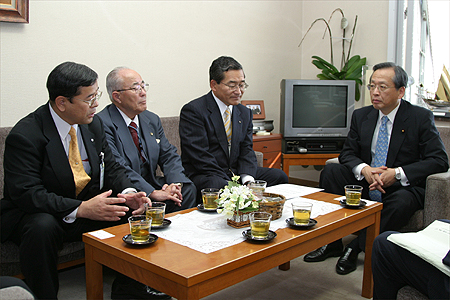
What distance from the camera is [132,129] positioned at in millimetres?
2768

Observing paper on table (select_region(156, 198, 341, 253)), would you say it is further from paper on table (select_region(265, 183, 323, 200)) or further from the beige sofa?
the beige sofa

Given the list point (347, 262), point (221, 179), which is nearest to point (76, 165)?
point (221, 179)

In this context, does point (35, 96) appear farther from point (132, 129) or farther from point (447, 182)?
point (447, 182)

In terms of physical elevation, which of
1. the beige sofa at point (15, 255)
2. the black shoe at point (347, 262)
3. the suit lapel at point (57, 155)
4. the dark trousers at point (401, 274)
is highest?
the suit lapel at point (57, 155)

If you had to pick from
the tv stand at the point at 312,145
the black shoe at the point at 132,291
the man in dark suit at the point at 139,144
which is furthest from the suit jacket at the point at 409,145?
the black shoe at the point at 132,291

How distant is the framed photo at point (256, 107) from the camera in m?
4.39

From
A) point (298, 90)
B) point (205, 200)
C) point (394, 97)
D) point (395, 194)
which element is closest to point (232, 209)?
point (205, 200)

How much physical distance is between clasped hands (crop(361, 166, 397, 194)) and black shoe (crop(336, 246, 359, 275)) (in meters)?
0.45

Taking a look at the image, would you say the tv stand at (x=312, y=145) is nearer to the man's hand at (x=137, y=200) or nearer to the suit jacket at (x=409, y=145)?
the suit jacket at (x=409, y=145)

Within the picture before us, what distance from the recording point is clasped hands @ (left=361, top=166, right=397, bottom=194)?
2785mm

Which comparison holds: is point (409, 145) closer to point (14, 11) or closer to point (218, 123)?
point (218, 123)

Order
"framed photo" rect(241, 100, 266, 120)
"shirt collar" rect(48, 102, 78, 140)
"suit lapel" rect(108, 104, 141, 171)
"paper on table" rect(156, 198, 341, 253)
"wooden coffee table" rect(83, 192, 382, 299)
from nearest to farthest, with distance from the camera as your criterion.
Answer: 1. "wooden coffee table" rect(83, 192, 382, 299)
2. "paper on table" rect(156, 198, 341, 253)
3. "shirt collar" rect(48, 102, 78, 140)
4. "suit lapel" rect(108, 104, 141, 171)
5. "framed photo" rect(241, 100, 266, 120)

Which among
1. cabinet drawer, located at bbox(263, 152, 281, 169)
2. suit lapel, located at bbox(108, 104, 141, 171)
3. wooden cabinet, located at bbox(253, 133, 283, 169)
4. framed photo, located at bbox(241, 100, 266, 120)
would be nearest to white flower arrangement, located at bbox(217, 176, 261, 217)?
suit lapel, located at bbox(108, 104, 141, 171)

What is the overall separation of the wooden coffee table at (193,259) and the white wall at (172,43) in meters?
1.65
